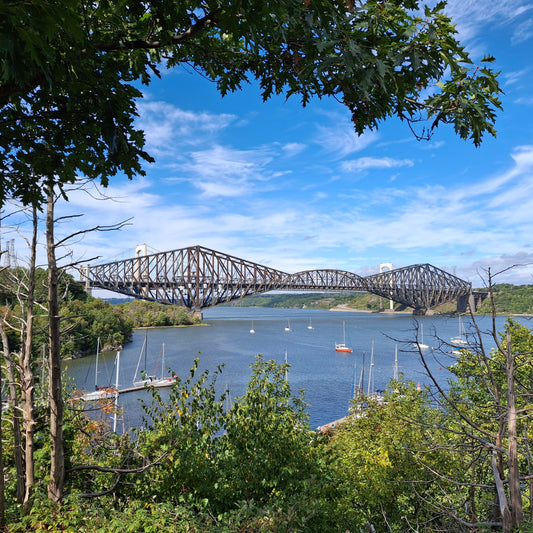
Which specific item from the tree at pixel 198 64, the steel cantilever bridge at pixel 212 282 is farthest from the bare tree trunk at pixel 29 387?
the steel cantilever bridge at pixel 212 282

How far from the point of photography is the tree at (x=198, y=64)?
183cm

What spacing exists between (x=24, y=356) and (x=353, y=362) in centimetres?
3385

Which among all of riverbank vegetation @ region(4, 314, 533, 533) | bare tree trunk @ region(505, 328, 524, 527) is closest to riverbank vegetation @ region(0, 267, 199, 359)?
riverbank vegetation @ region(4, 314, 533, 533)

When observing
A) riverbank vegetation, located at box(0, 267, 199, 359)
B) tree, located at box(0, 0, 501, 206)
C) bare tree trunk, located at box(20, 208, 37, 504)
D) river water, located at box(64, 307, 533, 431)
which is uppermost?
tree, located at box(0, 0, 501, 206)

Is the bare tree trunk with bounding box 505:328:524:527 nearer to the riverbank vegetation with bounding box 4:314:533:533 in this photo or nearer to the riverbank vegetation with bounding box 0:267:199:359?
the riverbank vegetation with bounding box 4:314:533:533

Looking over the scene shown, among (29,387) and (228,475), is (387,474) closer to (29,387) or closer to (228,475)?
(228,475)

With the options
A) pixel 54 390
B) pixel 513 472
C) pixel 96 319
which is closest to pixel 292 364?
pixel 96 319

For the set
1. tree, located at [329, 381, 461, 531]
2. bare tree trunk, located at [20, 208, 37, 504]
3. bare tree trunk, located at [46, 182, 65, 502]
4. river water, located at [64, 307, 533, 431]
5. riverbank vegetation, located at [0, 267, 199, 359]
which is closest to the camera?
bare tree trunk, located at [46, 182, 65, 502]

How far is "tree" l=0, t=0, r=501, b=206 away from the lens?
1.83 meters

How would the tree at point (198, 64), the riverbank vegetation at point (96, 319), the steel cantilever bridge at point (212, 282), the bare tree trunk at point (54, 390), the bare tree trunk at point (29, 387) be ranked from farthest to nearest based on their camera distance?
the steel cantilever bridge at point (212, 282)
the riverbank vegetation at point (96, 319)
the bare tree trunk at point (29, 387)
the bare tree trunk at point (54, 390)
the tree at point (198, 64)

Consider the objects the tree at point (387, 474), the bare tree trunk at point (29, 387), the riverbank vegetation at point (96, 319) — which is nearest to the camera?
the bare tree trunk at point (29, 387)

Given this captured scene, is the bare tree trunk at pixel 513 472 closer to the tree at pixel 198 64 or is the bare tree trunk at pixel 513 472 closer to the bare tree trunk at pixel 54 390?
the tree at pixel 198 64

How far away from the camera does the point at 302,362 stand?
35938 mm

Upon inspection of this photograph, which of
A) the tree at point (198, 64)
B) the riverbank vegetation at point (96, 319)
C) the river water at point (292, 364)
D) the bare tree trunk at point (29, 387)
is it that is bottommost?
the river water at point (292, 364)
